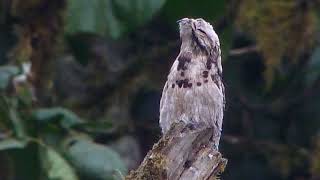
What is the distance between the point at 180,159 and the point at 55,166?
192cm

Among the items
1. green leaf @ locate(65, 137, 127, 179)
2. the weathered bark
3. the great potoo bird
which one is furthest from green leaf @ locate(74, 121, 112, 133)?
the weathered bark

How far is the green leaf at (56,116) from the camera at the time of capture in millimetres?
5441

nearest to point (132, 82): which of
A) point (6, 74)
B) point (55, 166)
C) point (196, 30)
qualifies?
point (6, 74)

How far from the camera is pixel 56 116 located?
5445 mm

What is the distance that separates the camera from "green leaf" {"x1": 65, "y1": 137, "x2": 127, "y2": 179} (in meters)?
5.30

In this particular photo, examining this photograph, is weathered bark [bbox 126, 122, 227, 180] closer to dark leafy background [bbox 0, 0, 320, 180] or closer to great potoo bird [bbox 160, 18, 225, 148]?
great potoo bird [bbox 160, 18, 225, 148]

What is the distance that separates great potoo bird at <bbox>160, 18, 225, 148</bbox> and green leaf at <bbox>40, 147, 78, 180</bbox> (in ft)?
4.98

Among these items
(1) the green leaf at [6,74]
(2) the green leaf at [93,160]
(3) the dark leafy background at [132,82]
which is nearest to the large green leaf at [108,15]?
(3) the dark leafy background at [132,82]

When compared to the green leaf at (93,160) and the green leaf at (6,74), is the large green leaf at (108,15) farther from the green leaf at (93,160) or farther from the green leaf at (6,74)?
the green leaf at (93,160)

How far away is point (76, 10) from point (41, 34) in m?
0.84

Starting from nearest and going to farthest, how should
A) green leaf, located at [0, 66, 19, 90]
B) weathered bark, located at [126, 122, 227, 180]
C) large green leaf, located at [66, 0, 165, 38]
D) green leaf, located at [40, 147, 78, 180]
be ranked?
1. weathered bark, located at [126, 122, 227, 180]
2. green leaf, located at [40, 147, 78, 180]
3. large green leaf, located at [66, 0, 165, 38]
4. green leaf, located at [0, 66, 19, 90]

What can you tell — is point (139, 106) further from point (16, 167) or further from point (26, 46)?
point (16, 167)

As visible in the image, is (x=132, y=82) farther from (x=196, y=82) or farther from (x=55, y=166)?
(x=196, y=82)

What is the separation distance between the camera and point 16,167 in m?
5.36
